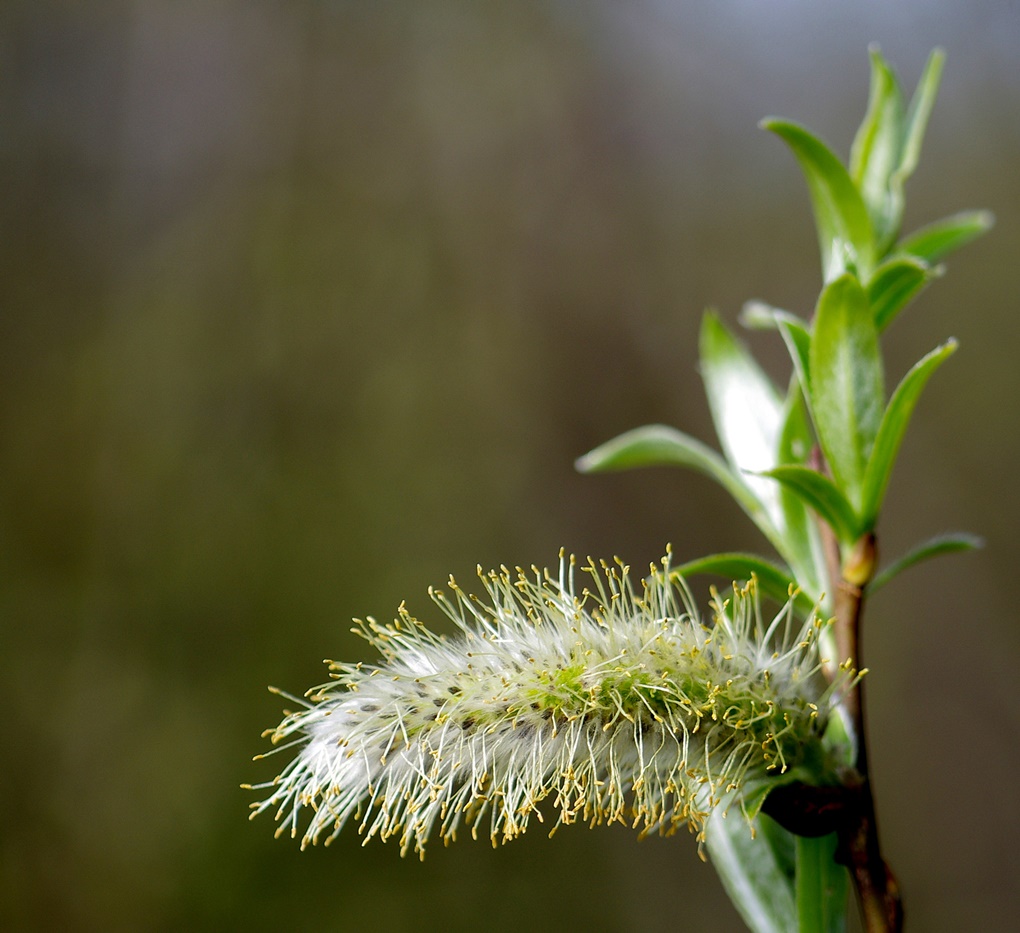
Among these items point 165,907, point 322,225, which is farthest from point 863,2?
point 165,907

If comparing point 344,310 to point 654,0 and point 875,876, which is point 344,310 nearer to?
point 654,0

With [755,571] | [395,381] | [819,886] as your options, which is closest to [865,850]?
[819,886]

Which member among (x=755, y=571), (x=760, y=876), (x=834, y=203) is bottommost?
(x=760, y=876)

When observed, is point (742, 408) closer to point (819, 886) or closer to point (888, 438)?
point (888, 438)

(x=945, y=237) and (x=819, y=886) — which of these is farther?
(x=945, y=237)

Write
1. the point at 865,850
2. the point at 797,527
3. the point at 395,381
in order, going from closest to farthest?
the point at 865,850, the point at 797,527, the point at 395,381

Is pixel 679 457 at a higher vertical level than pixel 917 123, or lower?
lower
